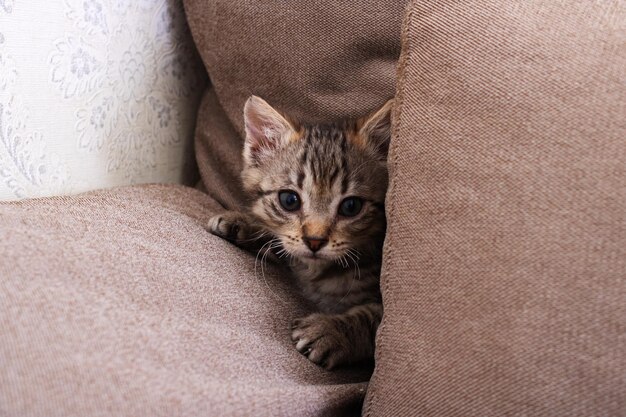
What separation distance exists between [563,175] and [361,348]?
483mm

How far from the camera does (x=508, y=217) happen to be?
71cm

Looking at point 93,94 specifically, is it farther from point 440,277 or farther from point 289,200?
point 440,277

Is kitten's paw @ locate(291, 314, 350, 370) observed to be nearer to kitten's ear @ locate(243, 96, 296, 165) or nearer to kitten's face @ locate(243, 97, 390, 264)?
kitten's face @ locate(243, 97, 390, 264)

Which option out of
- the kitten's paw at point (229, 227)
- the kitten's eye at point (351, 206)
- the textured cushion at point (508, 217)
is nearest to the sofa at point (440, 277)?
the textured cushion at point (508, 217)

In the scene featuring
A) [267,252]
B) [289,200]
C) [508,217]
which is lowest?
[267,252]

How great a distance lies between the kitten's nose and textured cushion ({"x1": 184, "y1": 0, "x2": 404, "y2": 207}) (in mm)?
269

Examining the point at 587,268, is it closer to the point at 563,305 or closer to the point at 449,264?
the point at 563,305

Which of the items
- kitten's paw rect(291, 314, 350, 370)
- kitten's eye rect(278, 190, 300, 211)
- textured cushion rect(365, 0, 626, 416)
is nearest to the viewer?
textured cushion rect(365, 0, 626, 416)

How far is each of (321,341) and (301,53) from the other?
1.85 feet

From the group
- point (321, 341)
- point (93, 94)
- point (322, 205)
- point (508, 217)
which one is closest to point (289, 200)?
point (322, 205)

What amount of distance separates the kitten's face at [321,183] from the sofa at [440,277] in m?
0.20

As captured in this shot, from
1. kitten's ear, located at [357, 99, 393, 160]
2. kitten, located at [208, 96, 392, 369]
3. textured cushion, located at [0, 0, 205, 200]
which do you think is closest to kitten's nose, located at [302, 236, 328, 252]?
kitten, located at [208, 96, 392, 369]

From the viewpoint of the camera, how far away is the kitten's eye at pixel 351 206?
45.8 inches

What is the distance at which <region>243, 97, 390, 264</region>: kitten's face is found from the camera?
1142 millimetres
